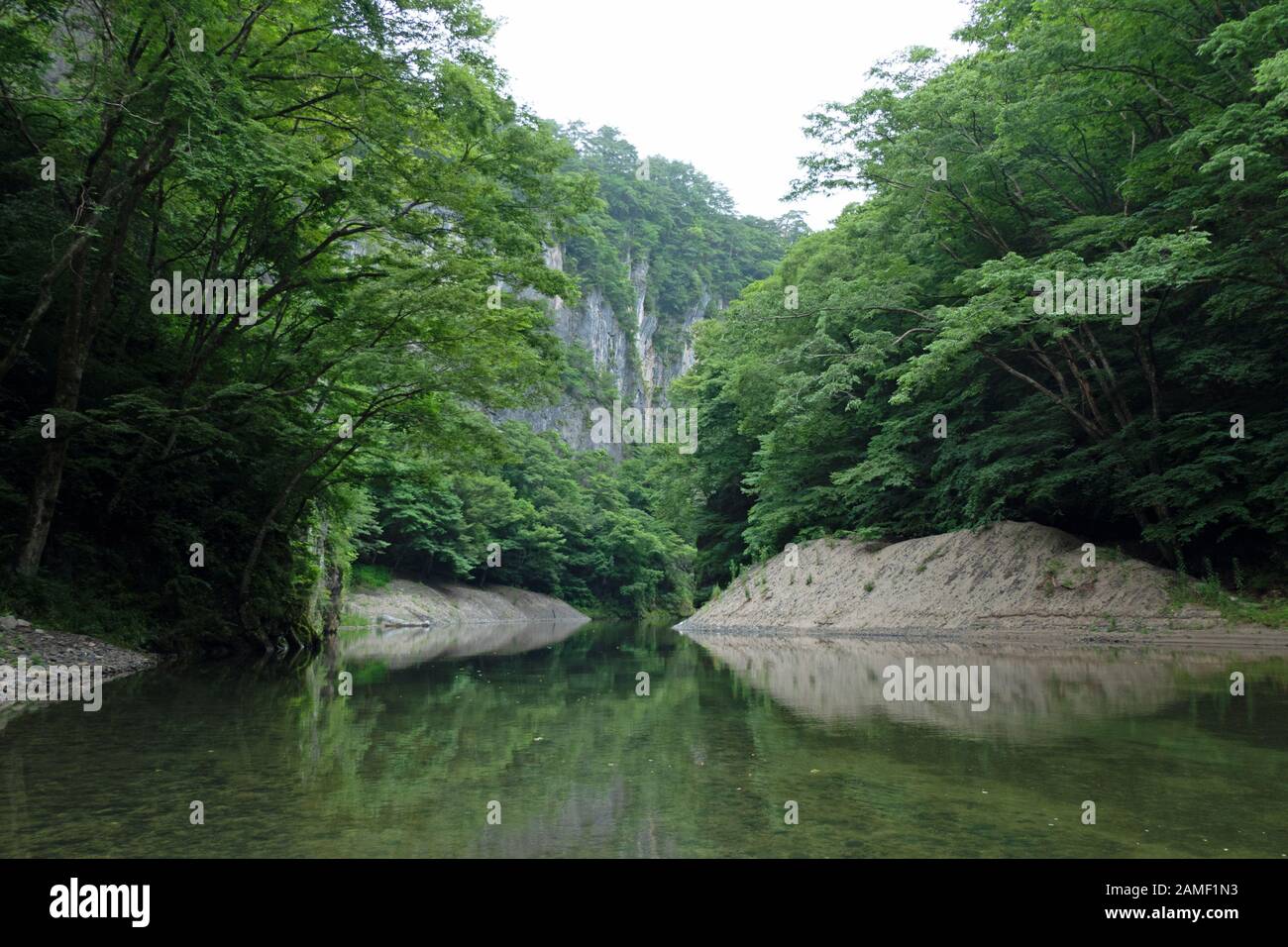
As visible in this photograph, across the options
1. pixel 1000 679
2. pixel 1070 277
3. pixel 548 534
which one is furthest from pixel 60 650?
pixel 548 534

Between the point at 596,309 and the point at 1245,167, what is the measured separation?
86.5 m

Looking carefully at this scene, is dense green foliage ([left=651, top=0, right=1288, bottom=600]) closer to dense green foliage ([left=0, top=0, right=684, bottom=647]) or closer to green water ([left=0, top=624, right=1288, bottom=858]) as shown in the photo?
green water ([left=0, top=624, right=1288, bottom=858])

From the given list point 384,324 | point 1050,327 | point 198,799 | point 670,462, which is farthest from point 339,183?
point 670,462

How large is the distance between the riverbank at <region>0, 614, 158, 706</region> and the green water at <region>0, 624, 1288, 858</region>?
1.08 meters

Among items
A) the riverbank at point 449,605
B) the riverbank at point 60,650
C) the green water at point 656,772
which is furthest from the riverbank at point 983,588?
the riverbank at point 449,605

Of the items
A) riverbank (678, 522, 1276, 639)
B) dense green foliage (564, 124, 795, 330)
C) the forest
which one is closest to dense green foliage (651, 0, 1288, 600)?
the forest

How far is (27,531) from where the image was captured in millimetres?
11117

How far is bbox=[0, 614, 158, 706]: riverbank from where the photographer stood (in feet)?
30.3

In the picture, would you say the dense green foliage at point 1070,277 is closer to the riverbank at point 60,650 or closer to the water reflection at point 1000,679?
the water reflection at point 1000,679

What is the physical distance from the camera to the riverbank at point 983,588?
49.4 feet

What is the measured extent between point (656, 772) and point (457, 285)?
10479 mm

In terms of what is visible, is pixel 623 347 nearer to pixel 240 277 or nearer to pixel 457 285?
pixel 240 277

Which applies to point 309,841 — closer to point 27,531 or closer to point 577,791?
point 577,791

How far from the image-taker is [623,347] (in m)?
103
